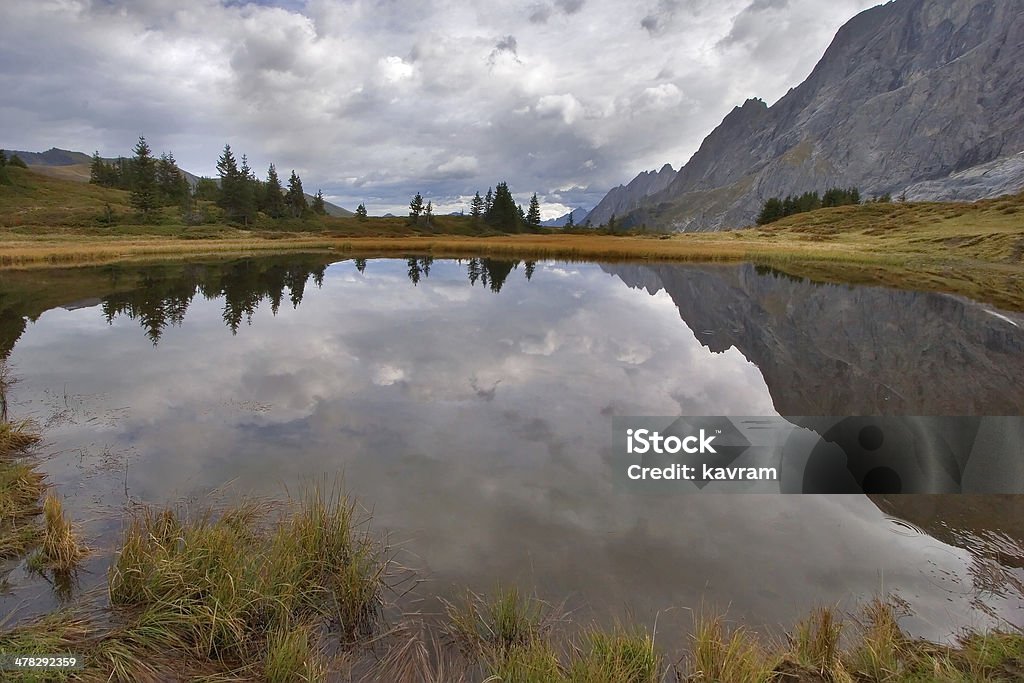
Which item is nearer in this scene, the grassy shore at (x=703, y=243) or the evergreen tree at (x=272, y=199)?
the grassy shore at (x=703, y=243)

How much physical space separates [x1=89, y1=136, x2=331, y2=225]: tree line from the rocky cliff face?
10066 centimetres

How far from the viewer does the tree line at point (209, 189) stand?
9419cm

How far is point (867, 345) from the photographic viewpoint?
19.4 meters

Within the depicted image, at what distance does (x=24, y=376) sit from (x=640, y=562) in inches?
702

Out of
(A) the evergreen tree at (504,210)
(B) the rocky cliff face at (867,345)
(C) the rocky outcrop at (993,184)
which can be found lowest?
(B) the rocky cliff face at (867,345)

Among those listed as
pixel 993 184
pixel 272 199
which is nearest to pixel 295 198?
pixel 272 199

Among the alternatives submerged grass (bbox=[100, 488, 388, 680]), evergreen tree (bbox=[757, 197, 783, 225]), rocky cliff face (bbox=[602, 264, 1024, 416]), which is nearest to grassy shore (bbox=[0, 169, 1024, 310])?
rocky cliff face (bbox=[602, 264, 1024, 416])

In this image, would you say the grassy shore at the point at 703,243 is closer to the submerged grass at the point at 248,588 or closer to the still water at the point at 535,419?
the still water at the point at 535,419

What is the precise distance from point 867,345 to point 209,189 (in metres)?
149

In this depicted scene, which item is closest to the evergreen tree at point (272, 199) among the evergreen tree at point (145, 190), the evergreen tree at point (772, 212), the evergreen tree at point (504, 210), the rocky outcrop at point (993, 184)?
the evergreen tree at point (145, 190)

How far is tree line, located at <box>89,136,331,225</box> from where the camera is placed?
9419cm

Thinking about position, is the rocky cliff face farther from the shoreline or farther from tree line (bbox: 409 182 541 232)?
tree line (bbox: 409 182 541 232)

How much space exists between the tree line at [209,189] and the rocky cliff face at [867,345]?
101 meters

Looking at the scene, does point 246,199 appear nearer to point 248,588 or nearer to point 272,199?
point 272,199
